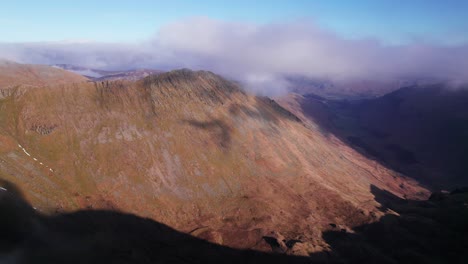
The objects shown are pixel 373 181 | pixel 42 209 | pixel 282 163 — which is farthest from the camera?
pixel 373 181

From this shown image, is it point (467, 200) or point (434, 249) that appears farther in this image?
point (467, 200)

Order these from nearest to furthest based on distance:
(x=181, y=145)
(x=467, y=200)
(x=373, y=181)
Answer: (x=467, y=200) < (x=181, y=145) < (x=373, y=181)

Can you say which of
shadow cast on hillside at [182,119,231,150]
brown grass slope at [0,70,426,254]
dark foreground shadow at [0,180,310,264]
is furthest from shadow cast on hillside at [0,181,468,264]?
shadow cast on hillside at [182,119,231,150]

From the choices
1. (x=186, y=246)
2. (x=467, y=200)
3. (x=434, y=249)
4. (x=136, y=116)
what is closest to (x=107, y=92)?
(x=136, y=116)

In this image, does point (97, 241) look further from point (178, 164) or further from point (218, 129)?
point (218, 129)

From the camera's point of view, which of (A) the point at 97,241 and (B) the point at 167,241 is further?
(B) the point at 167,241

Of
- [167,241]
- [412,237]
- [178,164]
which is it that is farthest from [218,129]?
[412,237]

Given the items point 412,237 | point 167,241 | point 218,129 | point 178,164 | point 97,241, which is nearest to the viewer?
point 97,241

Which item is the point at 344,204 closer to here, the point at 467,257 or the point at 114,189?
the point at 467,257
